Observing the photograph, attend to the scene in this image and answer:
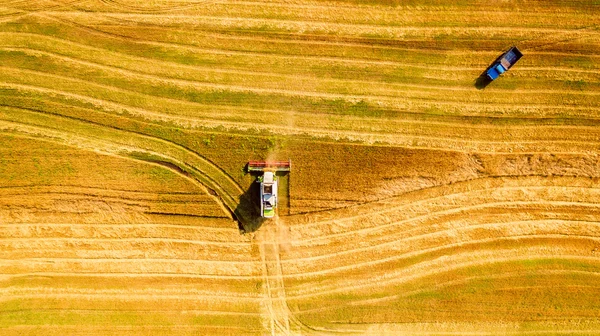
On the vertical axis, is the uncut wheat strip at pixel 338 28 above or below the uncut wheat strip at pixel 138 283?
above

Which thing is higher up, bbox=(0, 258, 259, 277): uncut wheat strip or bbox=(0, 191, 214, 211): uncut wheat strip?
bbox=(0, 191, 214, 211): uncut wheat strip

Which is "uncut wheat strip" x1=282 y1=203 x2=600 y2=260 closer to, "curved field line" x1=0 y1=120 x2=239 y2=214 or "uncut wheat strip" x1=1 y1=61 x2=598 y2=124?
"uncut wheat strip" x1=1 y1=61 x2=598 y2=124

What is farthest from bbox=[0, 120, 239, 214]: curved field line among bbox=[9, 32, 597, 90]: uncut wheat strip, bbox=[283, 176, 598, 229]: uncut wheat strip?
bbox=[283, 176, 598, 229]: uncut wheat strip

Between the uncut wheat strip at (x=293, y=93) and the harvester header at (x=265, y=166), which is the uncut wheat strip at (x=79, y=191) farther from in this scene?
the harvester header at (x=265, y=166)

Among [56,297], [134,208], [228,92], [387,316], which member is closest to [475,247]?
[387,316]

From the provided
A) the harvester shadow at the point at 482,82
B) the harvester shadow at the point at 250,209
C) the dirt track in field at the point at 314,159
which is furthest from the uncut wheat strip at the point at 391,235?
the harvester shadow at the point at 482,82

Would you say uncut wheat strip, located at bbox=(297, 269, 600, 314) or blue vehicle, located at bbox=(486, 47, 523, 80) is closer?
blue vehicle, located at bbox=(486, 47, 523, 80)

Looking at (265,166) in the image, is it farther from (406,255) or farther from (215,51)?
(406,255)
